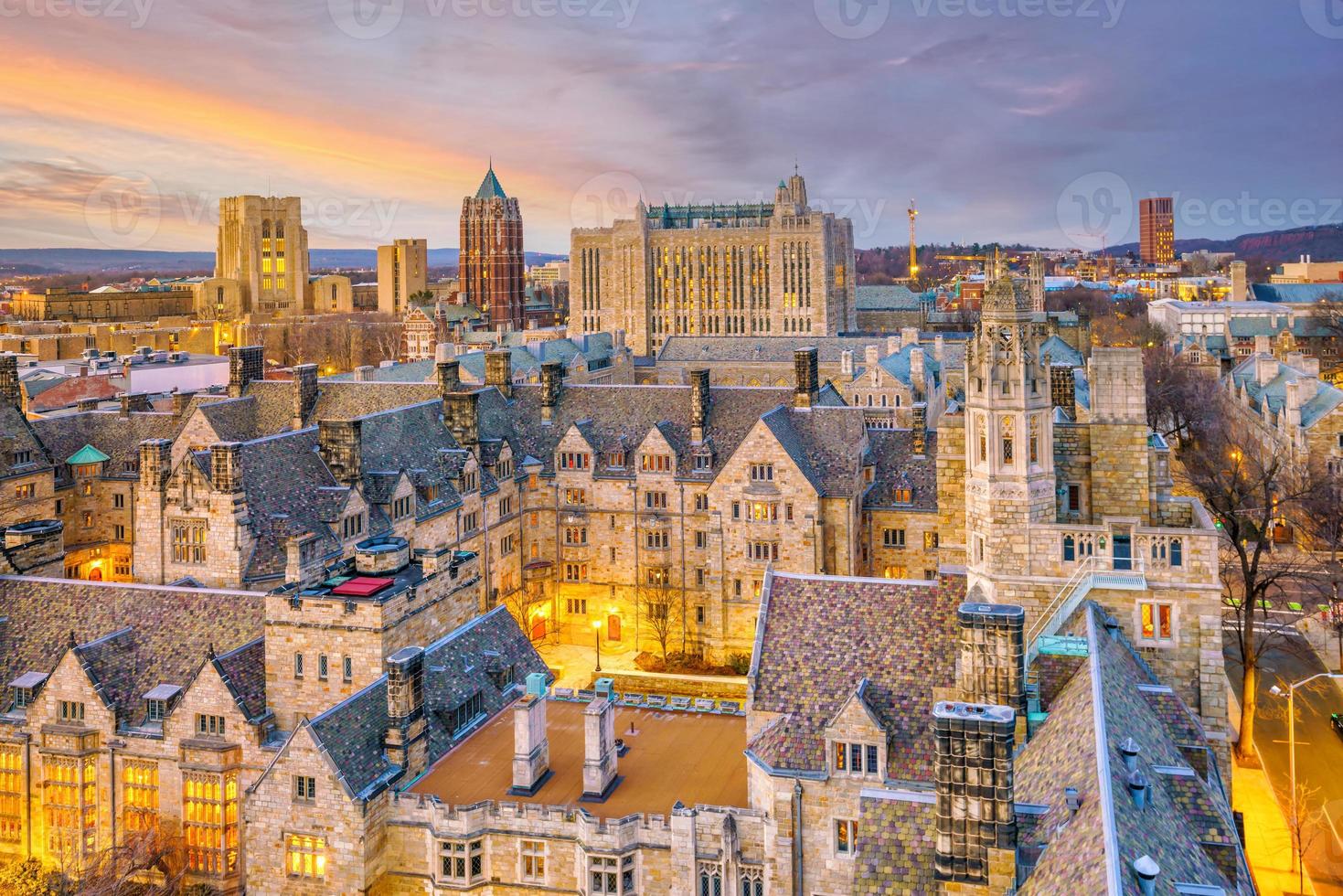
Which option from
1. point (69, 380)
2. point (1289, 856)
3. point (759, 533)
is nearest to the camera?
point (1289, 856)

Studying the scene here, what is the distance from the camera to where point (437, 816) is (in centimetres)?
3173

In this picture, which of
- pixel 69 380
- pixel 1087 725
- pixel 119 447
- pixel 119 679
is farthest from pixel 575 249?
pixel 1087 725

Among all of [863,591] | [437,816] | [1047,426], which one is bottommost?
[437,816]

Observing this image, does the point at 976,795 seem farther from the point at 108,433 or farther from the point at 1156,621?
the point at 108,433

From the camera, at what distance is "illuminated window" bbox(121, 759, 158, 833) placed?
37625mm

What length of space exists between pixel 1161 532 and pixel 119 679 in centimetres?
3499

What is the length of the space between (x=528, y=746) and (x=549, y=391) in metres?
39.8

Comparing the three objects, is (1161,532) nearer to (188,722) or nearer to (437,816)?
(437,816)

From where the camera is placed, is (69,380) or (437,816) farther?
(69,380)

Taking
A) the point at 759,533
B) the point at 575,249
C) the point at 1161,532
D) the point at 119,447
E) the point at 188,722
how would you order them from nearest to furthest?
the point at 1161,532
the point at 188,722
the point at 759,533
the point at 119,447
the point at 575,249

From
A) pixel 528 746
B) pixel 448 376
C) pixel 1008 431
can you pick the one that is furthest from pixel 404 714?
pixel 448 376

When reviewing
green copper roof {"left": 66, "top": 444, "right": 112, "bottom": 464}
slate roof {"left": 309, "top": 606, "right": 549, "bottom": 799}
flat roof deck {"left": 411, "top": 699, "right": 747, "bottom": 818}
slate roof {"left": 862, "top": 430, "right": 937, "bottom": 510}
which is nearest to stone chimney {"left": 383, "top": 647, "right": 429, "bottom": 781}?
slate roof {"left": 309, "top": 606, "right": 549, "bottom": 799}

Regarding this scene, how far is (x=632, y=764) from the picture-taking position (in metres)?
35.2

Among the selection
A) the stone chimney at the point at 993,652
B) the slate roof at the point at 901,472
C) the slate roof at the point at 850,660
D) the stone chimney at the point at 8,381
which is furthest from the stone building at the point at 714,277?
the stone chimney at the point at 993,652
